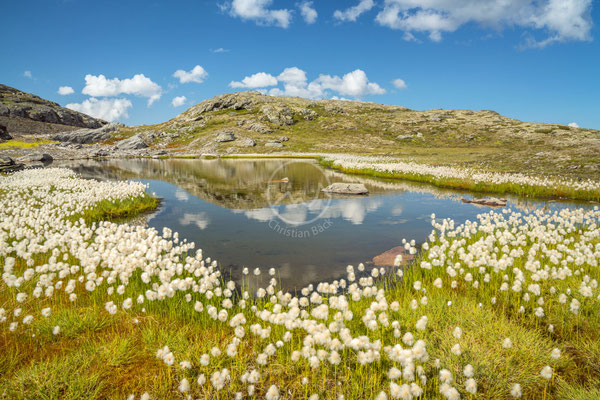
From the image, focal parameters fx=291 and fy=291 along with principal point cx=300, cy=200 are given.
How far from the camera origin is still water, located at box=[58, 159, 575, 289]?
31.6ft

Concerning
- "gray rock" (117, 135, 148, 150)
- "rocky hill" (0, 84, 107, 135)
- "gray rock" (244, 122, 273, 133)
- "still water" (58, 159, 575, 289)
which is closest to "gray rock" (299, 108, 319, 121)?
"gray rock" (244, 122, 273, 133)

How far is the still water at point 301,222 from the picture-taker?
9617 mm

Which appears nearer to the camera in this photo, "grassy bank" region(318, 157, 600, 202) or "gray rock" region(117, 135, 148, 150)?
"grassy bank" region(318, 157, 600, 202)

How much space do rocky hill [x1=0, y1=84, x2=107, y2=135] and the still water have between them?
152 meters

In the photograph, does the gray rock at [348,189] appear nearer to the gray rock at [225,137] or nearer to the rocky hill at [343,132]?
the rocky hill at [343,132]

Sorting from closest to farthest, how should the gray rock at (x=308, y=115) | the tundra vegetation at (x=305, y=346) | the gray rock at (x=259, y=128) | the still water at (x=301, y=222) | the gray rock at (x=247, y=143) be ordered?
the tundra vegetation at (x=305, y=346)
the still water at (x=301, y=222)
the gray rock at (x=247, y=143)
the gray rock at (x=259, y=128)
the gray rock at (x=308, y=115)

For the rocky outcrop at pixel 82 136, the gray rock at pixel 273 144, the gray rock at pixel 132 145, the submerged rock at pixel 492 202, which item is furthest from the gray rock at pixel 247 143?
the submerged rock at pixel 492 202

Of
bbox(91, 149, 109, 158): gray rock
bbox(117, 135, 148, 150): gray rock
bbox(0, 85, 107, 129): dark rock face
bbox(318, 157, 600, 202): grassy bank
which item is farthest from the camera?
bbox(0, 85, 107, 129): dark rock face

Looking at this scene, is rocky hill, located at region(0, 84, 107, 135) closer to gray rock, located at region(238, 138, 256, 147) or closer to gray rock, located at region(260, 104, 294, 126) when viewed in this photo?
gray rock, located at region(238, 138, 256, 147)

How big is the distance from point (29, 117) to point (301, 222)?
202 m

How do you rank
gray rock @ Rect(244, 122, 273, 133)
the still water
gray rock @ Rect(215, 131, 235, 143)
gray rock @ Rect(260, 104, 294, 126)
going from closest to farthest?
the still water < gray rock @ Rect(215, 131, 235, 143) < gray rock @ Rect(244, 122, 273, 133) < gray rock @ Rect(260, 104, 294, 126)

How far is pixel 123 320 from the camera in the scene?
524cm

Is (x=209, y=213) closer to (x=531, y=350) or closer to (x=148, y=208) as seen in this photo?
(x=148, y=208)

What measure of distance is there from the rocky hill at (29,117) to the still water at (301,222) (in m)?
152
